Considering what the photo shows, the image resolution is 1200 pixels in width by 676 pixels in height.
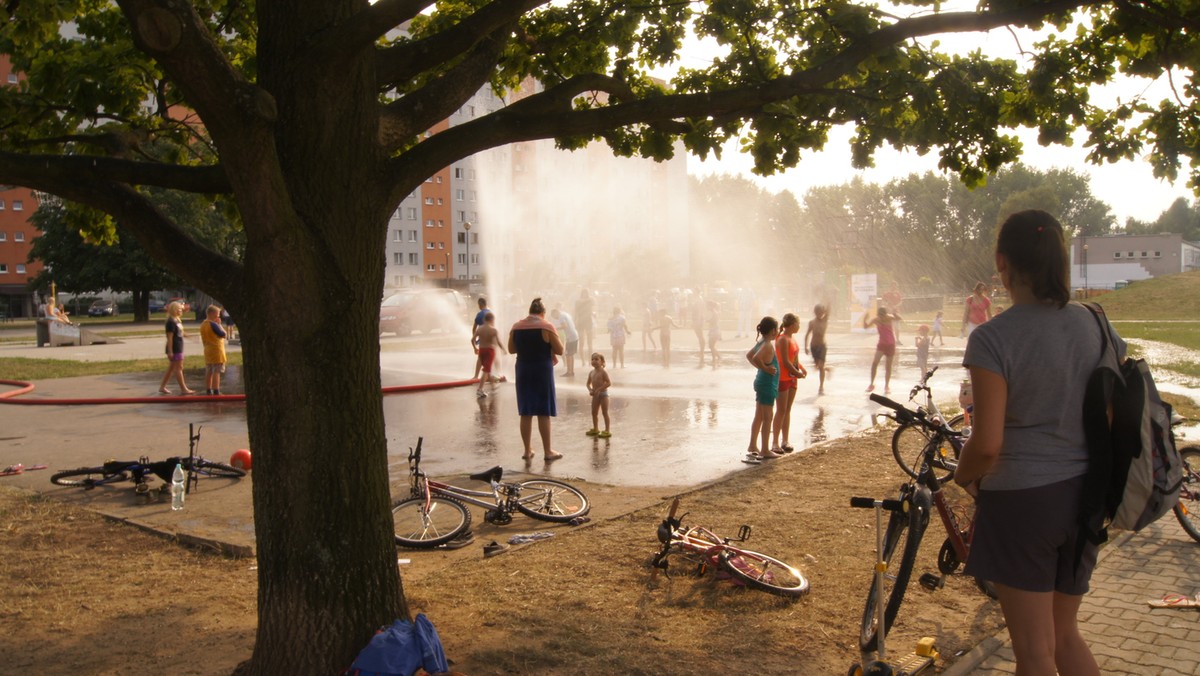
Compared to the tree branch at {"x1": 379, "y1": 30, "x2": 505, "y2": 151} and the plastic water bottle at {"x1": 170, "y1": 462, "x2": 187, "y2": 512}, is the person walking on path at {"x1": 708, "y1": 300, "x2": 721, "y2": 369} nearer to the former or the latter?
the plastic water bottle at {"x1": 170, "y1": 462, "x2": 187, "y2": 512}

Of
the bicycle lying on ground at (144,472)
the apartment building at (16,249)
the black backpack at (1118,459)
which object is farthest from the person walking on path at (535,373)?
the apartment building at (16,249)

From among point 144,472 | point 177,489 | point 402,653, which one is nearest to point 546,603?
point 402,653

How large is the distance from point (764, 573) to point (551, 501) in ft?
8.55

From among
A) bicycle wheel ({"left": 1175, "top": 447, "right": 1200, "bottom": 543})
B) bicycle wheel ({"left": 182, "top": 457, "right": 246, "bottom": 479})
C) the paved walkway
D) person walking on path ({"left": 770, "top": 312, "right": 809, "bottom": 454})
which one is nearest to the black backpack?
the paved walkway

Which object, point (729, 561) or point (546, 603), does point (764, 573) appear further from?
point (546, 603)

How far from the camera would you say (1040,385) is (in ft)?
10.4

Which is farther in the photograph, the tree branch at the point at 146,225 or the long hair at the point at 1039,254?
the tree branch at the point at 146,225

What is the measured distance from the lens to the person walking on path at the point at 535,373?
11.0m

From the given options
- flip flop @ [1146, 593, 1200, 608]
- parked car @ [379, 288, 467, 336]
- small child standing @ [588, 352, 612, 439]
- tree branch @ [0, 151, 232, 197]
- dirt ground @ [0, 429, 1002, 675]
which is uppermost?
tree branch @ [0, 151, 232, 197]

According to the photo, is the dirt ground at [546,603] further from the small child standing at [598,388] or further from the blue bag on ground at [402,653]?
the small child standing at [598,388]

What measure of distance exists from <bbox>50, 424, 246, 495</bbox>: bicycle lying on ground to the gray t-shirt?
8.10m

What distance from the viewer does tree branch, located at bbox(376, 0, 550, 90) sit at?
4.61 m

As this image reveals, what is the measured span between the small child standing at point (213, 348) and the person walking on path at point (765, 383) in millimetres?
10722

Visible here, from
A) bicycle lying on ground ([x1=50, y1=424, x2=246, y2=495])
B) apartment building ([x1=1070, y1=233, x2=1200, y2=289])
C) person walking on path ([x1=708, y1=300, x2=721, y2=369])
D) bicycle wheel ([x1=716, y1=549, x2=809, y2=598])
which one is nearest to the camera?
bicycle wheel ([x1=716, y1=549, x2=809, y2=598])
